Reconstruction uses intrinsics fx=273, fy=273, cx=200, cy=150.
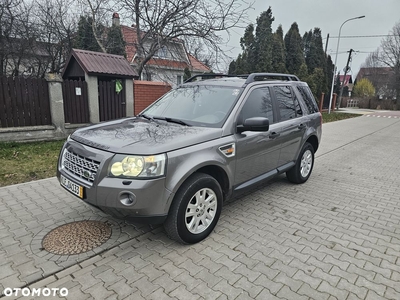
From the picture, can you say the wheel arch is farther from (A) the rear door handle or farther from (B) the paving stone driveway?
(A) the rear door handle

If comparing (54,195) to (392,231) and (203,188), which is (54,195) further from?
(392,231)

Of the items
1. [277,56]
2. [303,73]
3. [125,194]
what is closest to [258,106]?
[125,194]

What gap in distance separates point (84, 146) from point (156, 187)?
97 centimetres

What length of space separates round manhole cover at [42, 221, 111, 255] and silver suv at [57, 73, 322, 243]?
0.60 meters

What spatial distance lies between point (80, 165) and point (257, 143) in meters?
2.21

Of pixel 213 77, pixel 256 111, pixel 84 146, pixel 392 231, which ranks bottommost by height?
pixel 392 231

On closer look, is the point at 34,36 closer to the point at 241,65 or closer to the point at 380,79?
the point at 241,65

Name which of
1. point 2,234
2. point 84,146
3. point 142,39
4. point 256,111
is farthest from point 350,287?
point 142,39

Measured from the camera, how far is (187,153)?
281 cm

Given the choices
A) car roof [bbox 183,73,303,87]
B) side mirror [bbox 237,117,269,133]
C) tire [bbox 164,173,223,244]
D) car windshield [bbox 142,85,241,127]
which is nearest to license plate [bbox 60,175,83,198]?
tire [bbox 164,173,223,244]

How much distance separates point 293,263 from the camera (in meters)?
2.78

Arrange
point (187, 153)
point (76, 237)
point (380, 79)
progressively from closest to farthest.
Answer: point (187, 153)
point (76, 237)
point (380, 79)

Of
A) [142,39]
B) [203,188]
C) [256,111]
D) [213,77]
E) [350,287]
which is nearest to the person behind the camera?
[350,287]

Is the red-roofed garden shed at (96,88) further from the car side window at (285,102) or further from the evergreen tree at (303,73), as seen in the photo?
the evergreen tree at (303,73)
